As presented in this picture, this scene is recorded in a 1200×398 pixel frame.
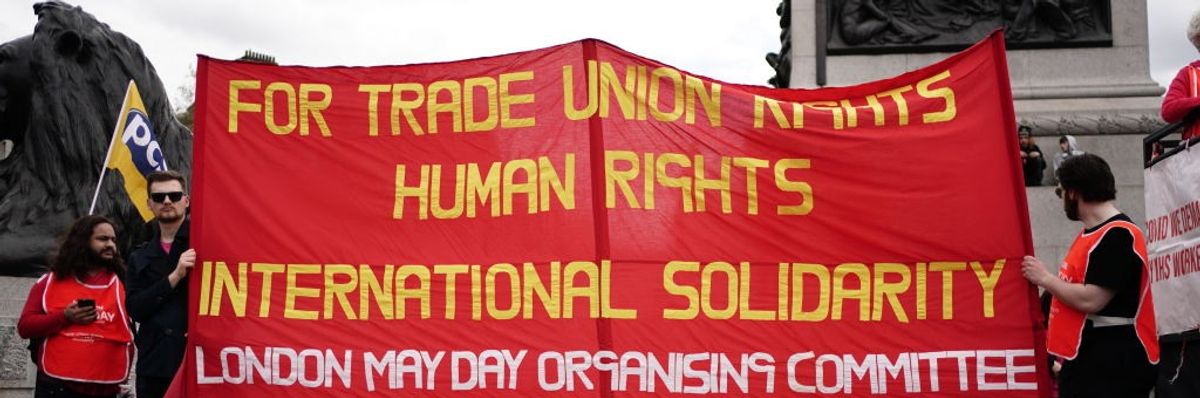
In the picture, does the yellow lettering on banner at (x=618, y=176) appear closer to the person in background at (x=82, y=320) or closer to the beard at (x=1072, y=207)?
the beard at (x=1072, y=207)

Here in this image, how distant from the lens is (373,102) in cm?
673

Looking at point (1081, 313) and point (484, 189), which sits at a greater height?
point (484, 189)

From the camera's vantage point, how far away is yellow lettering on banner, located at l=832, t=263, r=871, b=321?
20.5 feet

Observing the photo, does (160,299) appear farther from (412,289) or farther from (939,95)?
(939,95)

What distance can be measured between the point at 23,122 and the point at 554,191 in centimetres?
652

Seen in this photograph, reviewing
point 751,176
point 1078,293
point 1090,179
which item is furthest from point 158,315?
point 1090,179

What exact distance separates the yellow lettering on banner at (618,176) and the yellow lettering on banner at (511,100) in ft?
1.27

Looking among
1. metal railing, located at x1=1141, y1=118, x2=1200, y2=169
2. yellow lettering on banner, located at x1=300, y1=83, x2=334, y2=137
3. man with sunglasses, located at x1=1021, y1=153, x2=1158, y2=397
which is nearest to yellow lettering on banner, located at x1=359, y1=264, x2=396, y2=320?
yellow lettering on banner, located at x1=300, y1=83, x2=334, y2=137

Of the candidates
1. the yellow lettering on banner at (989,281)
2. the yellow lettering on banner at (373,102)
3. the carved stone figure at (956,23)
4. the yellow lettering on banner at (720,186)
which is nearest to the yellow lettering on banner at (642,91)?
the yellow lettering on banner at (720,186)

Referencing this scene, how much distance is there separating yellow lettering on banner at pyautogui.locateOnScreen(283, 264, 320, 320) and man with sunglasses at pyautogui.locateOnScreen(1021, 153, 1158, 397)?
2.96 meters

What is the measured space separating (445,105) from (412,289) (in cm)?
82

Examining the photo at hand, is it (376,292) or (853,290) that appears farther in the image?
(376,292)

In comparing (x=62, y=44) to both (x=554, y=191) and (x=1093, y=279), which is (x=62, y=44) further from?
(x=1093, y=279)

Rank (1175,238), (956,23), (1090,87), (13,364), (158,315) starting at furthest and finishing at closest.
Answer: (956,23), (1090,87), (13,364), (1175,238), (158,315)
